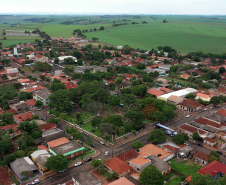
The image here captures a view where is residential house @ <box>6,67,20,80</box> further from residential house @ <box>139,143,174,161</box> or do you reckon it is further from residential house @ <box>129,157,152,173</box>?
residential house @ <box>129,157,152,173</box>

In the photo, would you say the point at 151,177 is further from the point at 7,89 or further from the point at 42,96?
the point at 7,89

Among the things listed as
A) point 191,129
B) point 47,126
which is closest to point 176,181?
point 191,129

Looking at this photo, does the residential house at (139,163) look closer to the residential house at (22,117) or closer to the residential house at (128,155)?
the residential house at (128,155)

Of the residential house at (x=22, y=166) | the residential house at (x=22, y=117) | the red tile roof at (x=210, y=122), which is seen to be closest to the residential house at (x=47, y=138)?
the residential house at (x=22, y=166)

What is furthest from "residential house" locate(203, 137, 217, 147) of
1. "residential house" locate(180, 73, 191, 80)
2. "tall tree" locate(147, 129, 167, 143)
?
"residential house" locate(180, 73, 191, 80)

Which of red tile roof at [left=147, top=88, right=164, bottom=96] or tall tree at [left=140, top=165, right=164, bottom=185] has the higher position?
red tile roof at [left=147, top=88, right=164, bottom=96]

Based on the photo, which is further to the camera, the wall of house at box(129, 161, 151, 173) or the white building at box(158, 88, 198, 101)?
the white building at box(158, 88, 198, 101)
